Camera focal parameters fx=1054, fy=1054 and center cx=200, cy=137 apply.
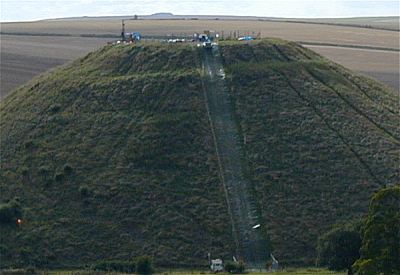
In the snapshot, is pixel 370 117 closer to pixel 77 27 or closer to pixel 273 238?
pixel 273 238

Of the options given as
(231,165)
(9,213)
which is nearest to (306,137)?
(231,165)

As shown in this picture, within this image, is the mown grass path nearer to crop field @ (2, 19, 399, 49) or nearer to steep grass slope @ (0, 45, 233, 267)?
steep grass slope @ (0, 45, 233, 267)

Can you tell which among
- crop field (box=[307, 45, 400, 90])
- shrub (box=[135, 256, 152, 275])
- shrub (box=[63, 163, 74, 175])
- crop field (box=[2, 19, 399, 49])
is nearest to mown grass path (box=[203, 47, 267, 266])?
shrub (box=[135, 256, 152, 275])

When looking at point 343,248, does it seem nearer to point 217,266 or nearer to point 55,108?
point 217,266

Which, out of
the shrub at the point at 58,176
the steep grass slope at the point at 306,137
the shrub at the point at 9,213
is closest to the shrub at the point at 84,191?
the shrub at the point at 58,176

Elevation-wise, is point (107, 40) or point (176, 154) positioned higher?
point (176, 154)

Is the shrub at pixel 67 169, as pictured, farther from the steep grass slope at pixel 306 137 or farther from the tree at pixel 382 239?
the tree at pixel 382 239

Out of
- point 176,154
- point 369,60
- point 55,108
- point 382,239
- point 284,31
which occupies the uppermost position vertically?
point 382,239

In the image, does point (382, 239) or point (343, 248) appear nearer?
point (382, 239)
